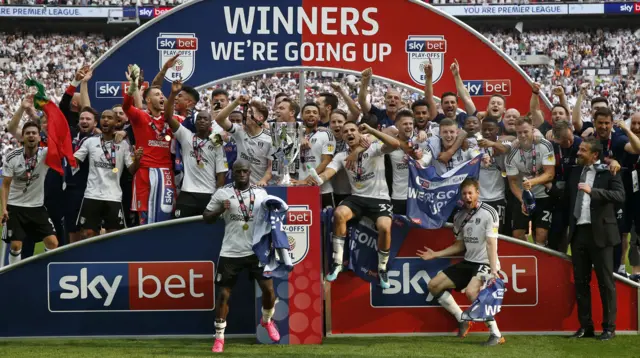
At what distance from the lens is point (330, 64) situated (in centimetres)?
1077

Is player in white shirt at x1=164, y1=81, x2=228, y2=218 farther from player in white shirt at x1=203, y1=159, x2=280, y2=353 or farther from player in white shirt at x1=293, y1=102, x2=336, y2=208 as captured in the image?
player in white shirt at x1=203, y1=159, x2=280, y2=353

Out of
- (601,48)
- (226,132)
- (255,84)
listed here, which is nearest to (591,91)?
(601,48)

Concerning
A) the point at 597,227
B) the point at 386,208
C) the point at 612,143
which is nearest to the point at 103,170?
the point at 386,208

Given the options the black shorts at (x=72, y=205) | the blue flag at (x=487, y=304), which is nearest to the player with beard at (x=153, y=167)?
the black shorts at (x=72, y=205)

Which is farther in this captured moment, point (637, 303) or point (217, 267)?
point (637, 303)

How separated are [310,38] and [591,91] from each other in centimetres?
2935

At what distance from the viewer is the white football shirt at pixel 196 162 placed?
912 centimetres

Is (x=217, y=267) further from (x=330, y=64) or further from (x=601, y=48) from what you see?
(x=601, y=48)

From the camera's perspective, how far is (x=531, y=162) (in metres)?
9.05

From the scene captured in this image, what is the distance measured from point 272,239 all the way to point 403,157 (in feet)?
5.93

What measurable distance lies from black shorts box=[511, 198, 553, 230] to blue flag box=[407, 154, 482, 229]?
1007 millimetres

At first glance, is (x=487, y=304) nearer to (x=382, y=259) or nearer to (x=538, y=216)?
(x=382, y=259)

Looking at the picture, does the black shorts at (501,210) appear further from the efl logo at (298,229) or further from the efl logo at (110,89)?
the efl logo at (110,89)

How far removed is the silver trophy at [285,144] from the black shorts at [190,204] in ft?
3.55
